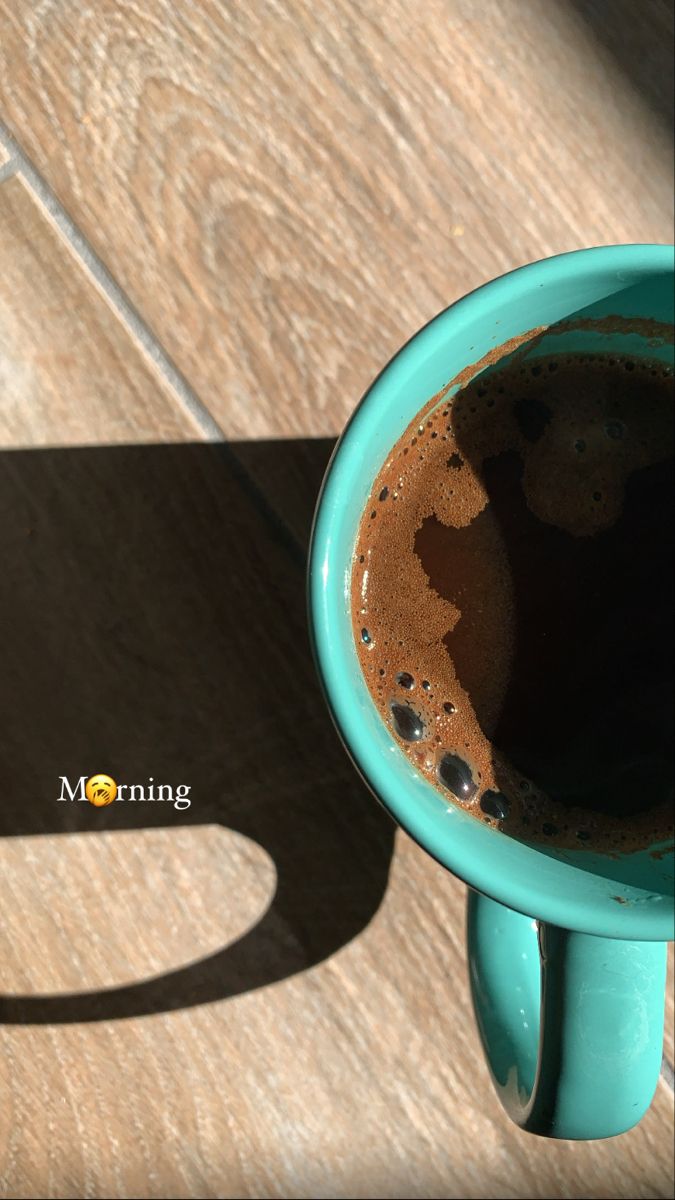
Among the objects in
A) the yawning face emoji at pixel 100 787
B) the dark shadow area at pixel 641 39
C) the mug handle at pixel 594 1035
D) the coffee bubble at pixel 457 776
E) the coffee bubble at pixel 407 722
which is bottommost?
the mug handle at pixel 594 1035

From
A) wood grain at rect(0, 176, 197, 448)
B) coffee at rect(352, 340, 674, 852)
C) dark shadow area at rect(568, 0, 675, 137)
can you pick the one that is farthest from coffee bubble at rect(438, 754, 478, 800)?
dark shadow area at rect(568, 0, 675, 137)

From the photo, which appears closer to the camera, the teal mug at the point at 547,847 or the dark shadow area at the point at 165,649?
the teal mug at the point at 547,847

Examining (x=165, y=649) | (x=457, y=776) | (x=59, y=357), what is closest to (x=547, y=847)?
(x=457, y=776)

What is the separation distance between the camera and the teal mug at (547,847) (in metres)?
0.38

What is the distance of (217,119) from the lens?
562 mm

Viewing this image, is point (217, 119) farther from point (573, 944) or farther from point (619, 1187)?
point (619, 1187)

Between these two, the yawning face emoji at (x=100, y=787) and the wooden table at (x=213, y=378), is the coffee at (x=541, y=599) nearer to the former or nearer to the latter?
the wooden table at (x=213, y=378)

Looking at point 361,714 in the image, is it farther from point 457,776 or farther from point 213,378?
point 213,378

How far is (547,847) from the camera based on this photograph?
1.53 feet

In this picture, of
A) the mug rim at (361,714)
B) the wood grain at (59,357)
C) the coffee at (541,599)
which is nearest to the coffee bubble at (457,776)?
the coffee at (541,599)

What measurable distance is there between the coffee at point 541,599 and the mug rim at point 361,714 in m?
0.10

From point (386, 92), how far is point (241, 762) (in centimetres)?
39

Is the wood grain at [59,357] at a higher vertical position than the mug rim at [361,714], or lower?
higher

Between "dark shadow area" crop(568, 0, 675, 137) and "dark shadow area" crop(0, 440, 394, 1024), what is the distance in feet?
0.91
